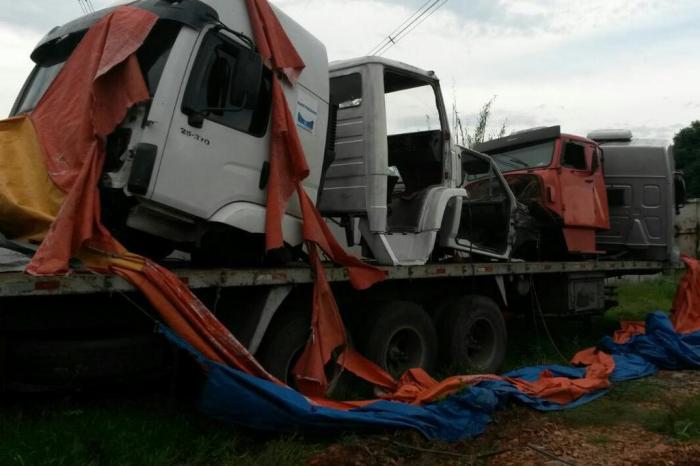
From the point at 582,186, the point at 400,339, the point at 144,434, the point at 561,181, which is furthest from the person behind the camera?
the point at 582,186

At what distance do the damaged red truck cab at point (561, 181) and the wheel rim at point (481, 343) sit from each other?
7.18 ft

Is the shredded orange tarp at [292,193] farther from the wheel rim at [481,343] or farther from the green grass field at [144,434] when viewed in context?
the wheel rim at [481,343]

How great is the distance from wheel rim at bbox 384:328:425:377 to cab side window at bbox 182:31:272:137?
2.51 metres

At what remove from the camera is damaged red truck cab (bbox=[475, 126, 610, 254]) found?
863cm

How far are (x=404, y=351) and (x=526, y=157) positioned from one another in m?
4.27

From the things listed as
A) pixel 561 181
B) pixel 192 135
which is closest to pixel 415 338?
pixel 192 135

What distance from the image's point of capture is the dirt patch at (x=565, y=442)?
167 inches

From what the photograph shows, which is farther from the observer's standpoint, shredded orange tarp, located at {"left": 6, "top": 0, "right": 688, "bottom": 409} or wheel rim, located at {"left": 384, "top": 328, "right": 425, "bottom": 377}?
wheel rim, located at {"left": 384, "top": 328, "right": 425, "bottom": 377}

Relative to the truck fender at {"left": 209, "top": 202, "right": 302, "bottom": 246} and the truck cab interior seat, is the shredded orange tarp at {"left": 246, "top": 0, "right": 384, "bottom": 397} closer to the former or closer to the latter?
the truck fender at {"left": 209, "top": 202, "right": 302, "bottom": 246}

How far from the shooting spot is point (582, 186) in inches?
356

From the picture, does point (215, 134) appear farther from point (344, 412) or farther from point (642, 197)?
point (642, 197)

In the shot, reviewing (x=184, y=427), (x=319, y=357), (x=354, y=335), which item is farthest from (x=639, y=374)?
(x=184, y=427)

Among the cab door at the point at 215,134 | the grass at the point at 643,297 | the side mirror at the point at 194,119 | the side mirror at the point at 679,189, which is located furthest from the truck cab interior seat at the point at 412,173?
the grass at the point at 643,297

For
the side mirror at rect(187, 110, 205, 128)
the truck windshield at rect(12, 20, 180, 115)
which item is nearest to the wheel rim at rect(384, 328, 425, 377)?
the side mirror at rect(187, 110, 205, 128)
